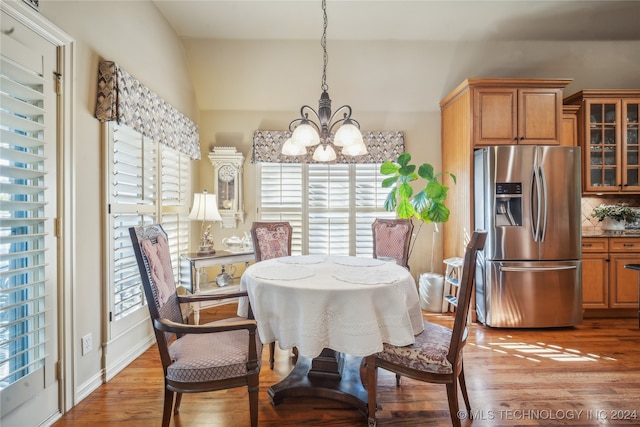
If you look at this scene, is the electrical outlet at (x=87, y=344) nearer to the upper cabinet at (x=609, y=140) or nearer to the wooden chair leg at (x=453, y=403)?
the wooden chair leg at (x=453, y=403)

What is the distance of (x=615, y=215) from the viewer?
141 inches

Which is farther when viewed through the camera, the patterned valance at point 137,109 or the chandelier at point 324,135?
the patterned valance at point 137,109

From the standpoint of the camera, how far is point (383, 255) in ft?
10.6

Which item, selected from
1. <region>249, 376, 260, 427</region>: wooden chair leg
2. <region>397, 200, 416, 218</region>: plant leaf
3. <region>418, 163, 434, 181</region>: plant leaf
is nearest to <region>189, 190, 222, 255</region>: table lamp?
<region>249, 376, 260, 427</region>: wooden chair leg

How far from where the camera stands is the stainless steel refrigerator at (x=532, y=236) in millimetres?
3041

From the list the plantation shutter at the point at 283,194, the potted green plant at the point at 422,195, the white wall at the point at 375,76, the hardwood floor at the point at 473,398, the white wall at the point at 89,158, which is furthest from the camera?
the plantation shutter at the point at 283,194

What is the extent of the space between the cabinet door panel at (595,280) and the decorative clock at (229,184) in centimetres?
394

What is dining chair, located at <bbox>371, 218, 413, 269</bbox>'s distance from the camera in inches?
123

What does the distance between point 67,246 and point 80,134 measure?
713 mm

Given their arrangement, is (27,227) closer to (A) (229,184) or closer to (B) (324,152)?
(B) (324,152)

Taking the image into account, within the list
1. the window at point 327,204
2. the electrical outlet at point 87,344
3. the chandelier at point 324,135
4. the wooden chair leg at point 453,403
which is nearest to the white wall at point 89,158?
the electrical outlet at point 87,344

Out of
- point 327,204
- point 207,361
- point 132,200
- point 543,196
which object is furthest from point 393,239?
point 132,200

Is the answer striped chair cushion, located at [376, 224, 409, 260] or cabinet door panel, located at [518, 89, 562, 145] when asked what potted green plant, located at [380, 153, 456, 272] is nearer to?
striped chair cushion, located at [376, 224, 409, 260]

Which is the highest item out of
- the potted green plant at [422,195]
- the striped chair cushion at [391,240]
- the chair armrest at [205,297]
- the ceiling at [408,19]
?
the ceiling at [408,19]
